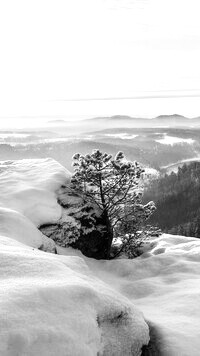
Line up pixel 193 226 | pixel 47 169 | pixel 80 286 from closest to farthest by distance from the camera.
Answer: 1. pixel 80 286
2. pixel 47 169
3. pixel 193 226

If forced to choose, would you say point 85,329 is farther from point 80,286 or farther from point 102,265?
point 102,265

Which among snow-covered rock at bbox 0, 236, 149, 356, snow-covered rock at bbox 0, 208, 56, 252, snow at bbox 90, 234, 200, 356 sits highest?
snow-covered rock at bbox 0, 236, 149, 356

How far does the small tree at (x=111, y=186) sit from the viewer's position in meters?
22.7

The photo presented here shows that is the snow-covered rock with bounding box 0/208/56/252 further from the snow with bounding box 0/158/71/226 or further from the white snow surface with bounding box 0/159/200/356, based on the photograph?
the snow with bounding box 0/158/71/226

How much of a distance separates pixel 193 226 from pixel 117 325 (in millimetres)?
145472

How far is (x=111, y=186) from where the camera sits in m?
24.2

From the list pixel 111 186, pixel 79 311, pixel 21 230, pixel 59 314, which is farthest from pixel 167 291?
pixel 59 314

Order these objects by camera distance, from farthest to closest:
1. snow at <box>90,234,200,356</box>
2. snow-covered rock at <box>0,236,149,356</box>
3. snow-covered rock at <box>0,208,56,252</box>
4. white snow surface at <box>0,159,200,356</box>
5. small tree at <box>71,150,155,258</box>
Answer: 1. small tree at <box>71,150,155,258</box>
2. snow-covered rock at <box>0,208,56,252</box>
3. snow at <box>90,234,200,356</box>
4. white snow surface at <box>0,159,200,356</box>
5. snow-covered rock at <box>0,236,149,356</box>

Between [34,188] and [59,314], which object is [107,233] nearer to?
[34,188]

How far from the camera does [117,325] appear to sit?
8.62 m

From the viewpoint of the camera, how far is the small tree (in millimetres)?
22656

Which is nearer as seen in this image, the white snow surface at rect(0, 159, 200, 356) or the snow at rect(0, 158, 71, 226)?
the white snow surface at rect(0, 159, 200, 356)

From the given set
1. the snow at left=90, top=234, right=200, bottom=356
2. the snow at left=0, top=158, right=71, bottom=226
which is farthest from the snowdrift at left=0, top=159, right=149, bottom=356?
the snow at left=0, top=158, right=71, bottom=226

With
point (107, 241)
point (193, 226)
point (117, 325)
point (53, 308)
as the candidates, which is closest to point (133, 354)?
point (117, 325)
